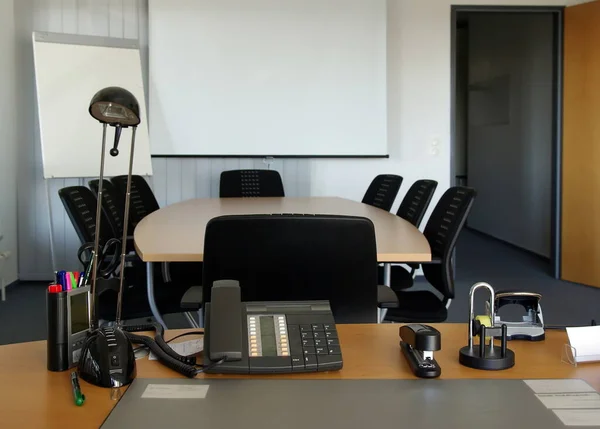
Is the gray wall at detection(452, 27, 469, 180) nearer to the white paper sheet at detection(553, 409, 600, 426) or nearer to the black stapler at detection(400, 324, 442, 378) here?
the black stapler at detection(400, 324, 442, 378)

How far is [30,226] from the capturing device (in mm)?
5535

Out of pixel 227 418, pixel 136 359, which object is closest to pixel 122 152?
pixel 136 359

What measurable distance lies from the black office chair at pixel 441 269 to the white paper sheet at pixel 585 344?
1474mm

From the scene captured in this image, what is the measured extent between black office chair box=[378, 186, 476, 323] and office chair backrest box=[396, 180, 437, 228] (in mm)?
407

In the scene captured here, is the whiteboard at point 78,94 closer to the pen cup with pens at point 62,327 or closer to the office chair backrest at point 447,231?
the office chair backrest at point 447,231

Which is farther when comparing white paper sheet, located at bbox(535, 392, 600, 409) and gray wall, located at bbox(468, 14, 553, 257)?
gray wall, located at bbox(468, 14, 553, 257)

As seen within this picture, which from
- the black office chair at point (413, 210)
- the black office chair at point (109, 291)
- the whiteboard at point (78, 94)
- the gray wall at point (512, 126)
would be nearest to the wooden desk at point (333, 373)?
the black office chair at point (109, 291)

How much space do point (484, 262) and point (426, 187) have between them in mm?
3149

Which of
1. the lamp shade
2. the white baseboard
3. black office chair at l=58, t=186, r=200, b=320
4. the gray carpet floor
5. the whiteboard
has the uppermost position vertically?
the whiteboard

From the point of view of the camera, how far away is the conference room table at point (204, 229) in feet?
7.79

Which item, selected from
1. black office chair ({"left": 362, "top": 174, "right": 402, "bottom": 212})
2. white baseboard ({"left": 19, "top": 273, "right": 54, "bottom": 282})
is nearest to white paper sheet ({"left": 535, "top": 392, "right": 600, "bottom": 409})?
black office chair ({"left": 362, "top": 174, "right": 402, "bottom": 212})

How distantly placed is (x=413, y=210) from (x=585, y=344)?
7.85ft

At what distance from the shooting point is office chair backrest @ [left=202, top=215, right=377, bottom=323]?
172cm

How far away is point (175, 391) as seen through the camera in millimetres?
1135
